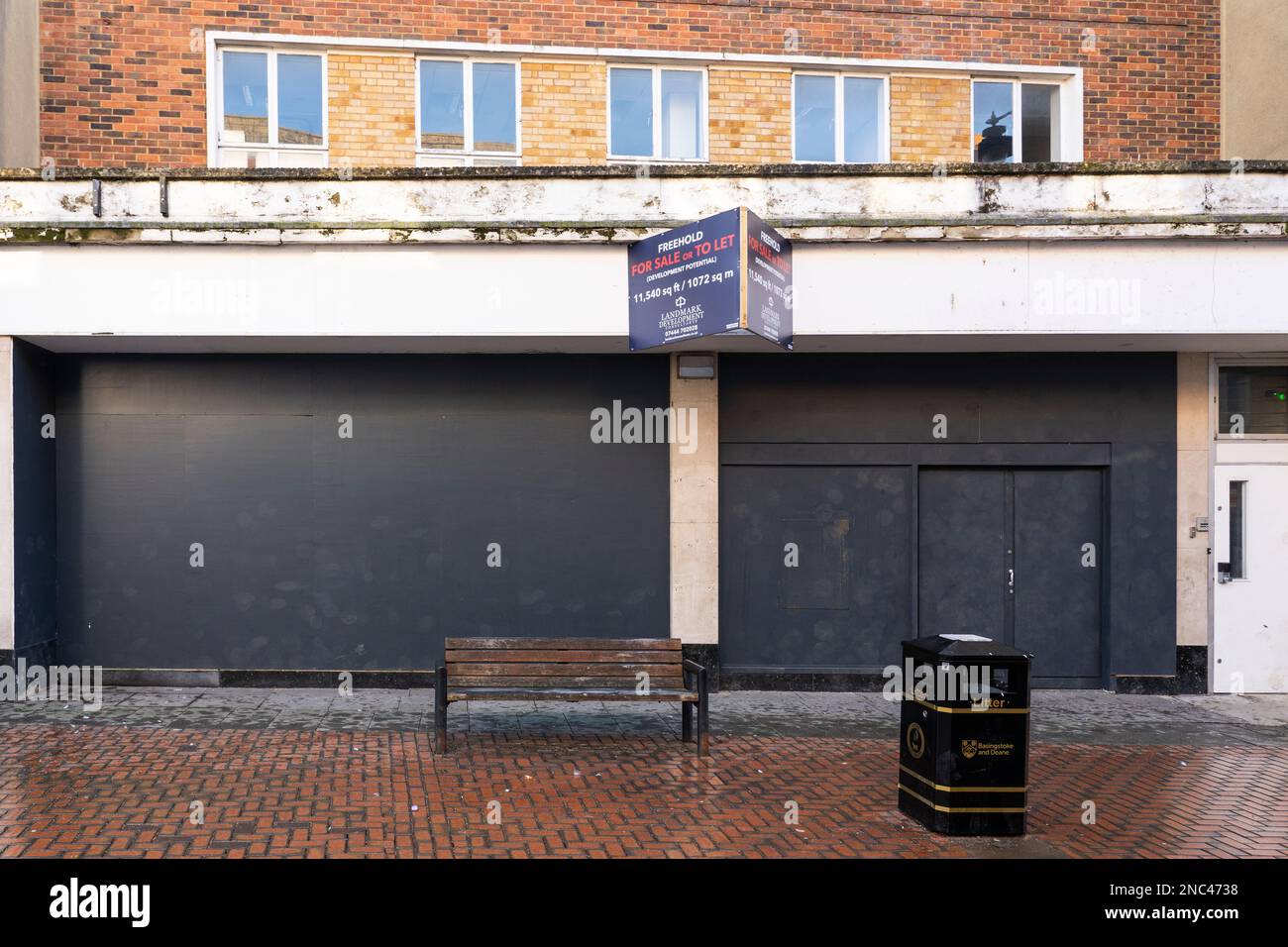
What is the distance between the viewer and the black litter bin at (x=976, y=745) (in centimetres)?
633

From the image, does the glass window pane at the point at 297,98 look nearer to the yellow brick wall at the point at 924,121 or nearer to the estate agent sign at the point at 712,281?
the estate agent sign at the point at 712,281

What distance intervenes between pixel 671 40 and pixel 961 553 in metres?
6.58

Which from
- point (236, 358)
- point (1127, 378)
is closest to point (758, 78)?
point (1127, 378)

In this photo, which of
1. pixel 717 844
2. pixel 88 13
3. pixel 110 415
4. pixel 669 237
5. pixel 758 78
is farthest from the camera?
pixel 758 78

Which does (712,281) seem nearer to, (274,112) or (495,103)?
(495,103)

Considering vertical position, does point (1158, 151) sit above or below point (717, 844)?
above

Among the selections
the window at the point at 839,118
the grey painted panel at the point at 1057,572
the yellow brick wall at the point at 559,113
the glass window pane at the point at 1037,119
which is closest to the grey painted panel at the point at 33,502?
the yellow brick wall at the point at 559,113

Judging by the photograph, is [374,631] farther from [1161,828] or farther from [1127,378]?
[1127,378]

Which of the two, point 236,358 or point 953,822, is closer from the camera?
point 953,822

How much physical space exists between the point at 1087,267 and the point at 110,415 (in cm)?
953

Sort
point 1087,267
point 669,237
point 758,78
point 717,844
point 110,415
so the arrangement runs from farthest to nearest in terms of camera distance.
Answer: point 758,78
point 110,415
point 1087,267
point 669,237
point 717,844

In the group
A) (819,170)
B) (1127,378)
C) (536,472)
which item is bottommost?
(536,472)

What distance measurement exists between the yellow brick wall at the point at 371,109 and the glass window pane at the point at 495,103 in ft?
2.42

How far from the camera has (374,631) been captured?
1058 cm
